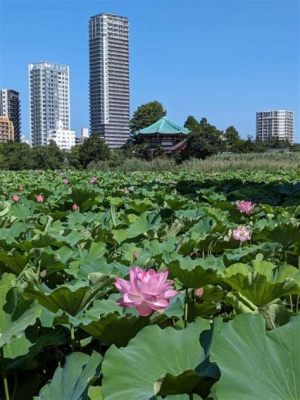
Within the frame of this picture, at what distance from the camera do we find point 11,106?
245 ft

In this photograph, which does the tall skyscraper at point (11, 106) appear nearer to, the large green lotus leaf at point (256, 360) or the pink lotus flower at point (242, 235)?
the pink lotus flower at point (242, 235)

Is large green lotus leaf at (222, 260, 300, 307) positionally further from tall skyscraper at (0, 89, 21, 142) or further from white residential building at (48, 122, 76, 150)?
white residential building at (48, 122, 76, 150)

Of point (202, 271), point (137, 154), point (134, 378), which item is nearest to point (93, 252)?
point (202, 271)

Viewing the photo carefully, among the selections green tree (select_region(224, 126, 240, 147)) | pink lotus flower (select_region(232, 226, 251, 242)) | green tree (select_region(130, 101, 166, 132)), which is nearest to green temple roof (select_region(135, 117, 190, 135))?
green tree (select_region(130, 101, 166, 132))

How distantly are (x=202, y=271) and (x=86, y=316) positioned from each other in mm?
277

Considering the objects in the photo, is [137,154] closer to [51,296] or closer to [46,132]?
[51,296]

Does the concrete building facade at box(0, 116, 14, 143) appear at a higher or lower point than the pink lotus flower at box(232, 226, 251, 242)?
higher

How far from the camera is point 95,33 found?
76.6 meters

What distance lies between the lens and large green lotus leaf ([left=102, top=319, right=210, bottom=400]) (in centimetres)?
76

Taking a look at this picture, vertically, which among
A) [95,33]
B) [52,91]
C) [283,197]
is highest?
[95,33]

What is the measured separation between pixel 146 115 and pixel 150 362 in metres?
53.6

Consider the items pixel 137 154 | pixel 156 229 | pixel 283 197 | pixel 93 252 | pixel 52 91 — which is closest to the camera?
pixel 93 252

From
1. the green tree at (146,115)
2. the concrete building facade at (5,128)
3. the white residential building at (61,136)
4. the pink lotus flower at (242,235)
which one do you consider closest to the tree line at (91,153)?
the green tree at (146,115)

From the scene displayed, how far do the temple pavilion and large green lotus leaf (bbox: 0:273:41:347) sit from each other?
3284 centimetres
